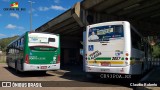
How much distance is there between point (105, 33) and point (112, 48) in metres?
0.86

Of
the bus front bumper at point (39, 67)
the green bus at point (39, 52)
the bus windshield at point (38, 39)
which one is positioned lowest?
the bus front bumper at point (39, 67)

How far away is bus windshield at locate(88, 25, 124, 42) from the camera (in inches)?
509

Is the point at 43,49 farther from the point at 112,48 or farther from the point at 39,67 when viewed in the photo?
the point at 112,48

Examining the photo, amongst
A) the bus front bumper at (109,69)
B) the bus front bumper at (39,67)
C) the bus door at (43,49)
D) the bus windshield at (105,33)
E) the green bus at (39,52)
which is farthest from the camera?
the bus door at (43,49)

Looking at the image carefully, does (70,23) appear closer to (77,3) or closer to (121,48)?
(77,3)

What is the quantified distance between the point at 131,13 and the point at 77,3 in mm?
4832

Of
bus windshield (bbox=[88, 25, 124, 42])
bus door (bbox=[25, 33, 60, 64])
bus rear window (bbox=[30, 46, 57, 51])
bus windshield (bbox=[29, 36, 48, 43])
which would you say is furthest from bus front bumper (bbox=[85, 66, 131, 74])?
bus windshield (bbox=[29, 36, 48, 43])

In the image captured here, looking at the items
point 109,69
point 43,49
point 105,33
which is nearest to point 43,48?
point 43,49

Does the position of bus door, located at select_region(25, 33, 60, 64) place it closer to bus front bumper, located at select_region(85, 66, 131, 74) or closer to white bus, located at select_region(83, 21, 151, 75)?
white bus, located at select_region(83, 21, 151, 75)

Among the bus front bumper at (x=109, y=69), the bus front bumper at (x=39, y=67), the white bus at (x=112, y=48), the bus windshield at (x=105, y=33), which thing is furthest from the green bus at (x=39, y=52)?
the bus windshield at (x=105, y=33)

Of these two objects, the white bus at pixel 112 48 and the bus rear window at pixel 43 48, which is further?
the bus rear window at pixel 43 48

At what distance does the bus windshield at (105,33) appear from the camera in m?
12.9

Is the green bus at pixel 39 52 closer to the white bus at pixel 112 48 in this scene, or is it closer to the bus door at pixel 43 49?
the bus door at pixel 43 49

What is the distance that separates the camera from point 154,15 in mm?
23750
